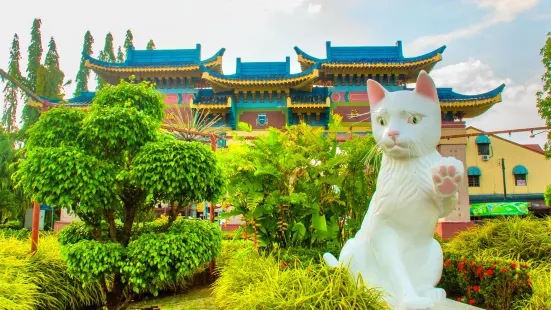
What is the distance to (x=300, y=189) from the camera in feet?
17.1

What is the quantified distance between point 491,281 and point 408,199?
2085mm

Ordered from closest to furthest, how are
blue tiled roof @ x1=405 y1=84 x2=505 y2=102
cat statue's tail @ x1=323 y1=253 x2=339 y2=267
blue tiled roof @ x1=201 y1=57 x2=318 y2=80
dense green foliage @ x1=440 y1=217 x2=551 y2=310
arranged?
cat statue's tail @ x1=323 y1=253 x2=339 y2=267, dense green foliage @ x1=440 y1=217 x2=551 y2=310, blue tiled roof @ x1=405 y1=84 x2=505 y2=102, blue tiled roof @ x1=201 y1=57 x2=318 y2=80

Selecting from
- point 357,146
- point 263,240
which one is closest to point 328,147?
point 357,146

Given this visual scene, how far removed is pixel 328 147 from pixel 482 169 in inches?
904

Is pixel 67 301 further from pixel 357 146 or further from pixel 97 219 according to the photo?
pixel 357 146

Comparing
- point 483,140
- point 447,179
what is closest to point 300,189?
point 447,179

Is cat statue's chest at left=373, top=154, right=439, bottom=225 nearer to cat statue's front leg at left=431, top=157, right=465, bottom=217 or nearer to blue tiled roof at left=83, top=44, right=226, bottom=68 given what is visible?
cat statue's front leg at left=431, top=157, right=465, bottom=217

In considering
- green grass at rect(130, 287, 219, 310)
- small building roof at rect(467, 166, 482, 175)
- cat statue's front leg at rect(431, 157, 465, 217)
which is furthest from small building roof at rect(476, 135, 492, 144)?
cat statue's front leg at rect(431, 157, 465, 217)

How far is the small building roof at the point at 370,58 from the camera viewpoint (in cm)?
1561

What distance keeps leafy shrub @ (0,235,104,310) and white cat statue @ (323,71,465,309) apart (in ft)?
10.8

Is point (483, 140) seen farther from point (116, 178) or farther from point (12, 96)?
point (12, 96)

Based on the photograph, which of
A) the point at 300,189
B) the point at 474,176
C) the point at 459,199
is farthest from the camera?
the point at 474,176

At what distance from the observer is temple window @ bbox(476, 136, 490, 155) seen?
24.1 m

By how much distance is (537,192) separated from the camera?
23750 millimetres
